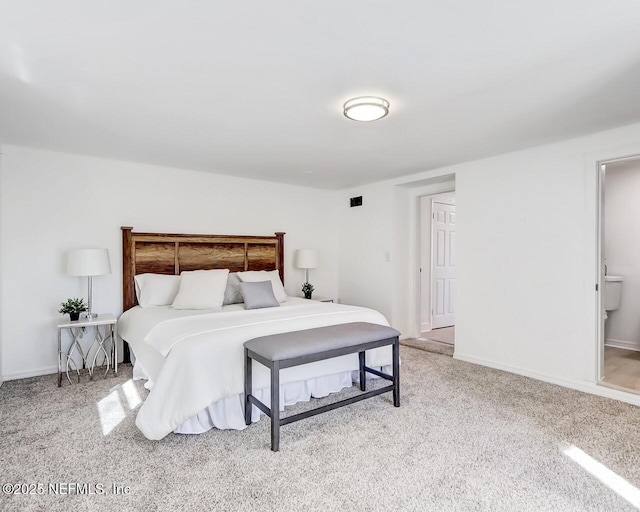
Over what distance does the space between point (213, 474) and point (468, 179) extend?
3.70 m

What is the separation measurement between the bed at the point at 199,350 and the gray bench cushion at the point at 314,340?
0.20 metres

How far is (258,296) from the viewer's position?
381 cm

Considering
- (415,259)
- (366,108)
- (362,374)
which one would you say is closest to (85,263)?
(362,374)

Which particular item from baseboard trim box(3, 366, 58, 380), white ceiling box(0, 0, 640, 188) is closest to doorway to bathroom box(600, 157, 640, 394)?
white ceiling box(0, 0, 640, 188)

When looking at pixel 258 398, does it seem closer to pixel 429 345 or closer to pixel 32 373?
pixel 32 373

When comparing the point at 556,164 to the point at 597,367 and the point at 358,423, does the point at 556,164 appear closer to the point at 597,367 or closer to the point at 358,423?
the point at 597,367

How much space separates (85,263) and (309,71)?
9.08 ft

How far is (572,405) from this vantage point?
2.89m

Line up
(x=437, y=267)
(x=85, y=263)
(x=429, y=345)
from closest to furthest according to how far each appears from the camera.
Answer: (x=85, y=263)
(x=429, y=345)
(x=437, y=267)

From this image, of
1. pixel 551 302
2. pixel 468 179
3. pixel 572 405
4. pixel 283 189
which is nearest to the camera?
pixel 572 405

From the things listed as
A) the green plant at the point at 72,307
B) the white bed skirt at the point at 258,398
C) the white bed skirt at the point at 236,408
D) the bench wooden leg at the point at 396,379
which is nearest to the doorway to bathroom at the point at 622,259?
the bench wooden leg at the point at 396,379

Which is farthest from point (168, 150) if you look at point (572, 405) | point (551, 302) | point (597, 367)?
point (597, 367)

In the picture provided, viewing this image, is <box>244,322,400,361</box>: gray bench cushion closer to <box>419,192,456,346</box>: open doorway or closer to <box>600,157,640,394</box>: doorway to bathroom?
<box>419,192,456,346</box>: open doorway

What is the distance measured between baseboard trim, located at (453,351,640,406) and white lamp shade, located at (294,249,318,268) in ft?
7.51
